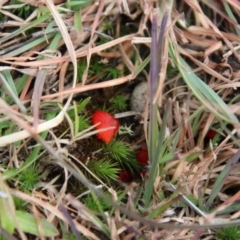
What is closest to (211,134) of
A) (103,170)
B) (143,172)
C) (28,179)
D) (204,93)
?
(204,93)

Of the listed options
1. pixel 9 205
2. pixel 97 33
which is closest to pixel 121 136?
pixel 97 33

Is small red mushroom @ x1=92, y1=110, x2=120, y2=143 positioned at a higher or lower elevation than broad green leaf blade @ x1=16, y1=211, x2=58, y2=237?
higher

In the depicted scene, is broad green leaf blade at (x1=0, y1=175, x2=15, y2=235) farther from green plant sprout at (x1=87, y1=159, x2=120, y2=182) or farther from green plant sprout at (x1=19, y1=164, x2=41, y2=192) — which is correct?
green plant sprout at (x1=87, y1=159, x2=120, y2=182)

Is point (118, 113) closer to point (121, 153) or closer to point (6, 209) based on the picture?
point (121, 153)

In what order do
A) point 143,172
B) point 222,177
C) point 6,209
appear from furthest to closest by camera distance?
point 143,172, point 222,177, point 6,209

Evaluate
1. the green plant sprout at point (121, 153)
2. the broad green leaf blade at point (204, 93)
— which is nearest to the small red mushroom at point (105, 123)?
the green plant sprout at point (121, 153)

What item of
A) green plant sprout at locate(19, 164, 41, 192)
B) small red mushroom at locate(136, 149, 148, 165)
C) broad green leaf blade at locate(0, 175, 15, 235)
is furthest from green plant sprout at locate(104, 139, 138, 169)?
broad green leaf blade at locate(0, 175, 15, 235)
